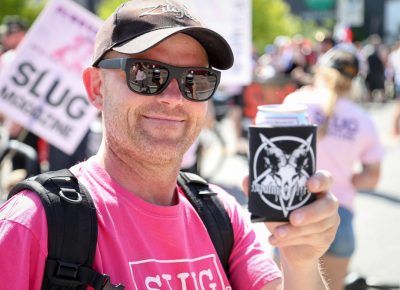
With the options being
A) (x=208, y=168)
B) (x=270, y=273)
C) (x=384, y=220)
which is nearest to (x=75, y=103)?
(x=270, y=273)

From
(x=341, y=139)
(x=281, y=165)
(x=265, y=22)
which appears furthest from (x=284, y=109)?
(x=265, y=22)

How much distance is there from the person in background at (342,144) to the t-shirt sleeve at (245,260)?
1.75 metres

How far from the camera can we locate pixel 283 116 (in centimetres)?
173

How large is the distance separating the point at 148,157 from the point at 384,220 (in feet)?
19.6

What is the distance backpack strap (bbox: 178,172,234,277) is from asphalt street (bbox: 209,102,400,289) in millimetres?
1785

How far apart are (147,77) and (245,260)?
1.96 ft

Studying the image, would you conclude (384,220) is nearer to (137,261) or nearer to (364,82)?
(137,261)

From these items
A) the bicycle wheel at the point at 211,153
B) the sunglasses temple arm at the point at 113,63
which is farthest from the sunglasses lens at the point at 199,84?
the bicycle wheel at the point at 211,153

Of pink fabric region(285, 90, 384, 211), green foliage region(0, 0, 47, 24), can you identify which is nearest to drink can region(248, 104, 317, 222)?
pink fabric region(285, 90, 384, 211)

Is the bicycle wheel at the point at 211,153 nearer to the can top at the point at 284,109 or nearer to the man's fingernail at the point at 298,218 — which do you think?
the can top at the point at 284,109

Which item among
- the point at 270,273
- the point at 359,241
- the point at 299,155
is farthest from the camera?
the point at 359,241

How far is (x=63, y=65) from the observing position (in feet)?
15.6

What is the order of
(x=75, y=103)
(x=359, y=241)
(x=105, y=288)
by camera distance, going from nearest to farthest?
(x=105, y=288) → (x=75, y=103) → (x=359, y=241)

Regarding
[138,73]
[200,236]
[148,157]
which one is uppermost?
[138,73]
